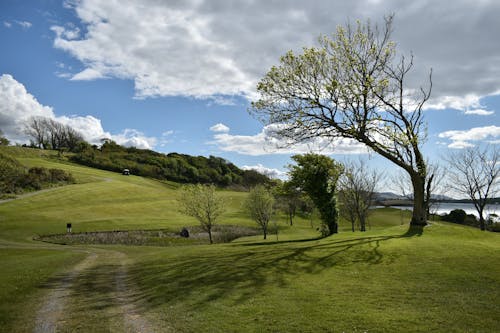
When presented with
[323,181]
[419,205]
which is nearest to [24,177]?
[323,181]

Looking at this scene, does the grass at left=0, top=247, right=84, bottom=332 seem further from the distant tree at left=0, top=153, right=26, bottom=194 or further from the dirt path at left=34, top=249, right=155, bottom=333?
the distant tree at left=0, top=153, right=26, bottom=194

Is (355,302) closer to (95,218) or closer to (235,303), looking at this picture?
(235,303)

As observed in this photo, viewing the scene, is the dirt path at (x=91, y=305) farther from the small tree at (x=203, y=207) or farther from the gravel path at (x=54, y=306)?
the small tree at (x=203, y=207)

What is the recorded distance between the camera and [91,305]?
1255 cm

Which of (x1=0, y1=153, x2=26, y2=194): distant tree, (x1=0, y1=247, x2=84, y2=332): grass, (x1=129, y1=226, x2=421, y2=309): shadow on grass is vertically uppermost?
(x1=0, y1=153, x2=26, y2=194): distant tree

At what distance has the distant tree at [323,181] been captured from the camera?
3644 centimetres

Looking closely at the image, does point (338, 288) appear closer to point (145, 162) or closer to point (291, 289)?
point (291, 289)

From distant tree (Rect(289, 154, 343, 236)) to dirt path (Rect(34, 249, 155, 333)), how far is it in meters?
22.6

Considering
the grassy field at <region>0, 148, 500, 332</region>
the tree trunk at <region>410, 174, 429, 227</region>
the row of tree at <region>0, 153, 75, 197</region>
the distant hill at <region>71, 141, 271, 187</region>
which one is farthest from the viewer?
the distant hill at <region>71, 141, 271, 187</region>

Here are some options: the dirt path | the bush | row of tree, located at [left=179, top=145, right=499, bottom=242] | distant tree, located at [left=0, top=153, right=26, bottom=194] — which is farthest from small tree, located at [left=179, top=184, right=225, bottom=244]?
the bush

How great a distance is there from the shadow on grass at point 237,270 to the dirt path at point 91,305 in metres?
0.77

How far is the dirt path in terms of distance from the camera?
408 inches

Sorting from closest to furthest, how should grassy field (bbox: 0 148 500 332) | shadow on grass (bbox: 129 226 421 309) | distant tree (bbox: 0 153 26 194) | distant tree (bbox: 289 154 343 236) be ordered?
grassy field (bbox: 0 148 500 332)
shadow on grass (bbox: 129 226 421 309)
distant tree (bbox: 289 154 343 236)
distant tree (bbox: 0 153 26 194)

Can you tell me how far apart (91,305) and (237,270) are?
6.90 meters
